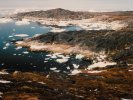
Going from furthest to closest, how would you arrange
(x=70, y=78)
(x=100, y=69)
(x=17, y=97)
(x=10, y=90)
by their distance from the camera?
(x=100, y=69) → (x=70, y=78) → (x=10, y=90) → (x=17, y=97)

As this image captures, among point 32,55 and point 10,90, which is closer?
point 10,90

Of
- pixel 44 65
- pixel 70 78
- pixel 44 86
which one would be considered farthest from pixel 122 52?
pixel 44 86

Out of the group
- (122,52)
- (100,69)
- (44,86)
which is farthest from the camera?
(122,52)

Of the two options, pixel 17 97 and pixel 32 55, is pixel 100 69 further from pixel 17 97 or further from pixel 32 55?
pixel 17 97

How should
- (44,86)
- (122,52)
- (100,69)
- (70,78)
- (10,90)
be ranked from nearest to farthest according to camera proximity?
(10,90) → (44,86) → (70,78) → (100,69) → (122,52)

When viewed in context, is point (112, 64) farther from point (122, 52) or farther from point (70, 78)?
point (70, 78)

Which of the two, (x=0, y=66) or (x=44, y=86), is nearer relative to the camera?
(x=44, y=86)

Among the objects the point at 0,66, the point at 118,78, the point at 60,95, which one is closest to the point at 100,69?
the point at 118,78

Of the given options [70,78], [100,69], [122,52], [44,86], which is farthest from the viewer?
[122,52]
